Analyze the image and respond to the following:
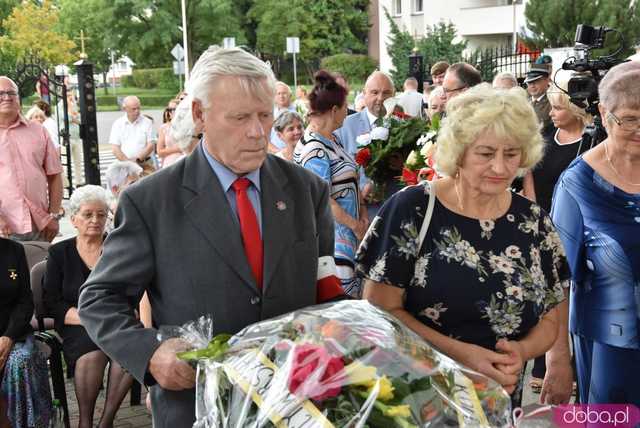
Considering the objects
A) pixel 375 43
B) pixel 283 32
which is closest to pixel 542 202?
pixel 283 32

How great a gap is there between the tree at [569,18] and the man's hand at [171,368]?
83.9 feet

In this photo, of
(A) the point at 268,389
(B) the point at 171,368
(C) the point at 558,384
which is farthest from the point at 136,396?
(A) the point at 268,389

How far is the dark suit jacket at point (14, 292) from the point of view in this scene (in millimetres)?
5188

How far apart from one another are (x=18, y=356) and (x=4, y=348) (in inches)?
4.2

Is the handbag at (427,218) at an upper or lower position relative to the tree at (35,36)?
lower

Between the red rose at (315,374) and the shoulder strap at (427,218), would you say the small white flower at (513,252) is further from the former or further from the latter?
the red rose at (315,374)

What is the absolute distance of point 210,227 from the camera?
2482mm

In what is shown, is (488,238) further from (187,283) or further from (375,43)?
(375,43)

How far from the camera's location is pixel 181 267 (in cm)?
247

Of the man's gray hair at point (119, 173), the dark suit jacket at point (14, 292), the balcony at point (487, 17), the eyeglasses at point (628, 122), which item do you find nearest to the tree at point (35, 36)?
the balcony at point (487, 17)

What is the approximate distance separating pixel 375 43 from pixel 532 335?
58780 mm

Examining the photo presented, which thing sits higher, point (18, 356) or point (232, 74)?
point (232, 74)

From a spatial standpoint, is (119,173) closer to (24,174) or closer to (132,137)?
(24,174)

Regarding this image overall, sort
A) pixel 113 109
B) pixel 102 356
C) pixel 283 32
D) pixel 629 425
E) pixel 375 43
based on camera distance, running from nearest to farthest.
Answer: pixel 629 425 < pixel 102 356 < pixel 113 109 < pixel 283 32 < pixel 375 43
